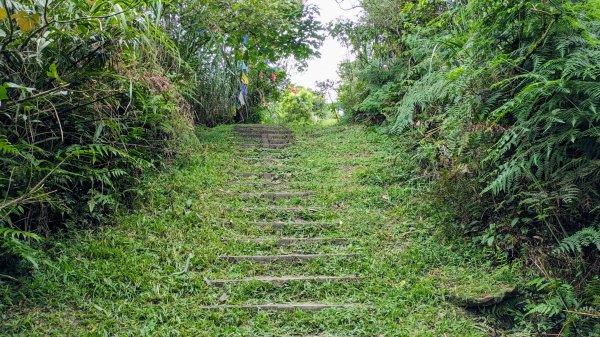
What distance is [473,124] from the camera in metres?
3.92

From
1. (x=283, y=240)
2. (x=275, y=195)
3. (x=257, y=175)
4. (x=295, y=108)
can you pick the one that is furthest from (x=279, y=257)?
(x=295, y=108)

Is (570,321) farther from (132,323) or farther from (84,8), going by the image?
(84,8)

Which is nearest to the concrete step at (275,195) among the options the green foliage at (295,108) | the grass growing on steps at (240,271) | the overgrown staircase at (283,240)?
the overgrown staircase at (283,240)

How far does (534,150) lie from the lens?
315 centimetres

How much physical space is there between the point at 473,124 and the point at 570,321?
6.07ft

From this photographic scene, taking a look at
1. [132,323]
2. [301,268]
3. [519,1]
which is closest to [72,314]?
[132,323]

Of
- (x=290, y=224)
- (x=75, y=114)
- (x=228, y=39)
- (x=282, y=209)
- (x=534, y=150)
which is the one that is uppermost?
(x=228, y=39)

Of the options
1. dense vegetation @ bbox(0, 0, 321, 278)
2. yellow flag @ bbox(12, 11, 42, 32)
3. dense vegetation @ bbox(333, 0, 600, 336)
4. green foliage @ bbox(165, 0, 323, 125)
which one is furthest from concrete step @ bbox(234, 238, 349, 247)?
green foliage @ bbox(165, 0, 323, 125)

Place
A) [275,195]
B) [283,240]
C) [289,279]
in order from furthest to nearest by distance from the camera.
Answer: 1. [275,195]
2. [283,240]
3. [289,279]

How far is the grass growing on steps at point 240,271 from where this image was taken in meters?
2.89

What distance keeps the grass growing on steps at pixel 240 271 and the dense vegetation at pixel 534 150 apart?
290mm

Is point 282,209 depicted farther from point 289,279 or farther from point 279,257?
point 289,279

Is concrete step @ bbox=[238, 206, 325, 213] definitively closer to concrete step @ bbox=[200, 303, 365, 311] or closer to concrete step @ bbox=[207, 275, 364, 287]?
concrete step @ bbox=[207, 275, 364, 287]

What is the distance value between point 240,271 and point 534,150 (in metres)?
2.37
